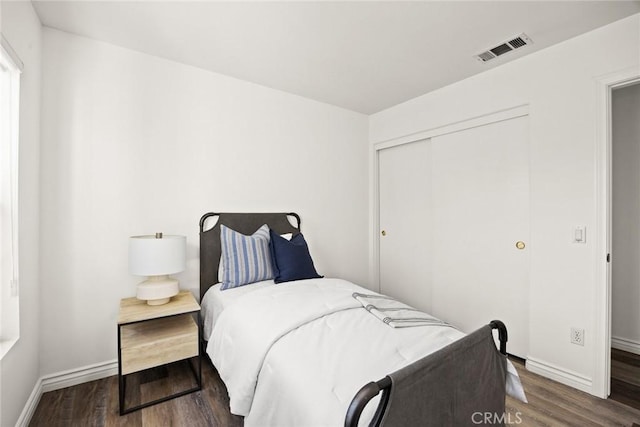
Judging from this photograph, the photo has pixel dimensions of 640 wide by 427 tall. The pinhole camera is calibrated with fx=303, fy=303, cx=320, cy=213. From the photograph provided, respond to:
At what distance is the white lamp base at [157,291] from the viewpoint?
2055 mm

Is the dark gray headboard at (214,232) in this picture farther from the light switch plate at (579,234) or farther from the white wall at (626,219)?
the white wall at (626,219)

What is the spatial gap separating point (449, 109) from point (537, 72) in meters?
0.74

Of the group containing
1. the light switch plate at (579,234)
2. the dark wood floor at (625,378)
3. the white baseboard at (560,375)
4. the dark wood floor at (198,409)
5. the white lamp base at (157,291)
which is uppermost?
the light switch plate at (579,234)

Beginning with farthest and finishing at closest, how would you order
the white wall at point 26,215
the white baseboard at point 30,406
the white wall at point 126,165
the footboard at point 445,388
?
1. the white wall at point 126,165
2. the white baseboard at point 30,406
3. the white wall at point 26,215
4. the footboard at point 445,388

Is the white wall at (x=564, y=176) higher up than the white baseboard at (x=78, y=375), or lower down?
higher up

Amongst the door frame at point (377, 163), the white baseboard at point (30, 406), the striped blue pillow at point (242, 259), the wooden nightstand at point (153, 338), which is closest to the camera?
the white baseboard at point (30, 406)

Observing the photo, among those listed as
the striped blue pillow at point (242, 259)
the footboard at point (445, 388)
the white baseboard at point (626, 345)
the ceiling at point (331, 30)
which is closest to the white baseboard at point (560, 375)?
the white baseboard at point (626, 345)

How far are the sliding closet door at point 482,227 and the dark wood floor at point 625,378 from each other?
0.57 m

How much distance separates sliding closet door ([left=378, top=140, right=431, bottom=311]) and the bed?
4.89 feet

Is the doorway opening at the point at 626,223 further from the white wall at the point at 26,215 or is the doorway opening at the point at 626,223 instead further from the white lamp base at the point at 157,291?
the white wall at the point at 26,215

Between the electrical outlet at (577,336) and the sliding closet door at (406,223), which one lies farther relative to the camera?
the sliding closet door at (406,223)

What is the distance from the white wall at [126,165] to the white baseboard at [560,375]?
243 centimetres

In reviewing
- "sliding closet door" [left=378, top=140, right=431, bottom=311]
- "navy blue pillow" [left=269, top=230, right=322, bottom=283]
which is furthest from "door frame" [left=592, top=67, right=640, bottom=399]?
"navy blue pillow" [left=269, top=230, right=322, bottom=283]

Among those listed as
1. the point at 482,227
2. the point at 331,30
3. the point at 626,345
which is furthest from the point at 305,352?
the point at 626,345
